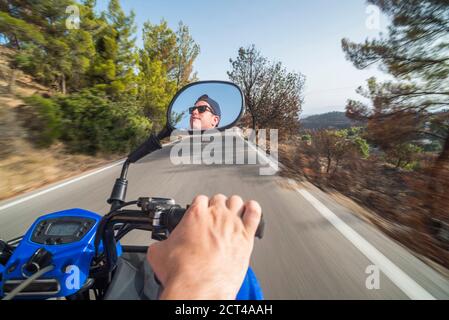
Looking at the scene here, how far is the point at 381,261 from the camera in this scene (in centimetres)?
242

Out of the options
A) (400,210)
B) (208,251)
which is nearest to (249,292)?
(208,251)

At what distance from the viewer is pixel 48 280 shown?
0.99 m

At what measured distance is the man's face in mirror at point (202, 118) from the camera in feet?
3.85

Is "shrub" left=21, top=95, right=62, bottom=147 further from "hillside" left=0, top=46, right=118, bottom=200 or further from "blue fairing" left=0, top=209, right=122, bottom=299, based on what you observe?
"blue fairing" left=0, top=209, right=122, bottom=299

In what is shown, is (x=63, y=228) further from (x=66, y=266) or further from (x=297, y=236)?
(x=297, y=236)

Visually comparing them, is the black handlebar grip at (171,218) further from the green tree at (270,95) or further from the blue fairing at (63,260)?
the green tree at (270,95)

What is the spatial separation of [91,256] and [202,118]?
0.87m

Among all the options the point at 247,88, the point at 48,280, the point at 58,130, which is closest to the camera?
the point at 48,280

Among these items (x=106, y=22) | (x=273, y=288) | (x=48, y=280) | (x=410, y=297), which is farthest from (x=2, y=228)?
(x=106, y=22)

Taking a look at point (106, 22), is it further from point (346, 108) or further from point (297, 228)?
point (297, 228)

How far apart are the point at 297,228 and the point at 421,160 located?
5253 mm

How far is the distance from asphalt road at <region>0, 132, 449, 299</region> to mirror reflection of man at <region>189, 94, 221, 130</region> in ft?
5.15

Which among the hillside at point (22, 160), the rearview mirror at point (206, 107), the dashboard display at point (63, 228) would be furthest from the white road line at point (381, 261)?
the hillside at point (22, 160)
